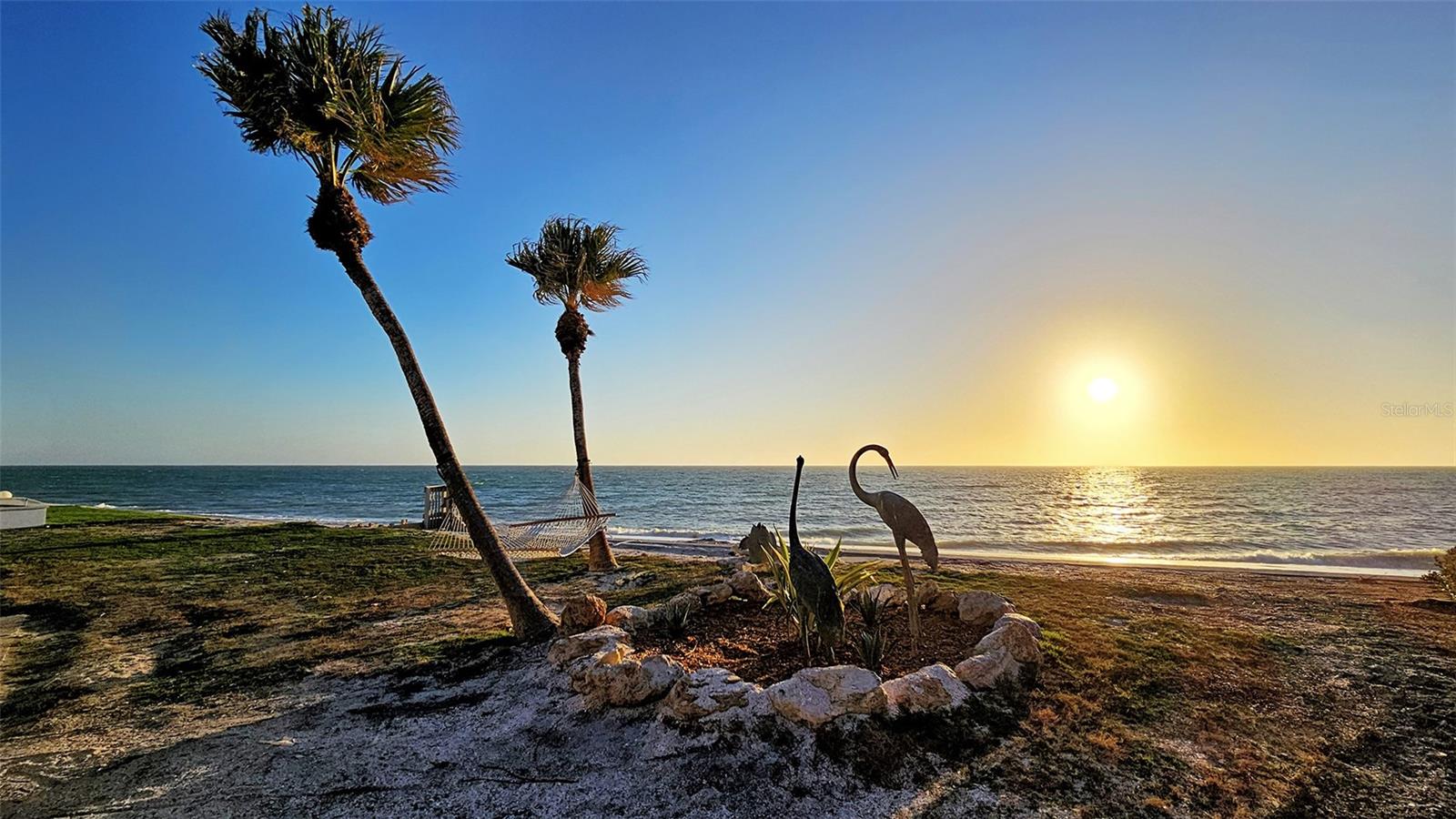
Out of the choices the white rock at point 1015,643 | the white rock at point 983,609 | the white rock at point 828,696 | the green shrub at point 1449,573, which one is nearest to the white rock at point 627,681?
the white rock at point 828,696

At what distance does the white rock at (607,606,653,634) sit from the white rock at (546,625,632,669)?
0.43m

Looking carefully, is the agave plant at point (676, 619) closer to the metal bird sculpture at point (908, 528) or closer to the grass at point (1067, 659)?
the grass at point (1067, 659)

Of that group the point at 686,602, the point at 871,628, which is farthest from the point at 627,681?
the point at 871,628

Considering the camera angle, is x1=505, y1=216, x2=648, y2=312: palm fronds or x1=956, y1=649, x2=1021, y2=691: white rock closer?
x1=956, y1=649, x2=1021, y2=691: white rock

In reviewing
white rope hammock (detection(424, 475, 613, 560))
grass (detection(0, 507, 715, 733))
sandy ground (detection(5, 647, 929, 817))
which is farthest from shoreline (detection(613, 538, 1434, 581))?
sandy ground (detection(5, 647, 929, 817))

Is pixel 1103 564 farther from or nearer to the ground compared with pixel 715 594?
nearer to the ground

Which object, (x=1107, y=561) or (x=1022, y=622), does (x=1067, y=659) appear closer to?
(x=1022, y=622)

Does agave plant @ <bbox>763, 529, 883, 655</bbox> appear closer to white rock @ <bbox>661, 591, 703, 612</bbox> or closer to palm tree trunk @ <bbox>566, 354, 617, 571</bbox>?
white rock @ <bbox>661, 591, 703, 612</bbox>

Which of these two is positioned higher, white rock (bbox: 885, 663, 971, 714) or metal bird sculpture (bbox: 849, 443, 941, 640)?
metal bird sculpture (bbox: 849, 443, 941, 640)

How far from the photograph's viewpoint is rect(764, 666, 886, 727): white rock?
3.55 m

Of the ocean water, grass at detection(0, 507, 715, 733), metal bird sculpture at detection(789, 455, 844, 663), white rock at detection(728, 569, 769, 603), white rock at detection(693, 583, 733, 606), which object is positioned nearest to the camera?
metal bird sculpture at detection(789, 455, 844, 663)

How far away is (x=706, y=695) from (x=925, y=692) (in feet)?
4.83

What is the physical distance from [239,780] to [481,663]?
1.95 metres

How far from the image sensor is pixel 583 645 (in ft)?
15.4
